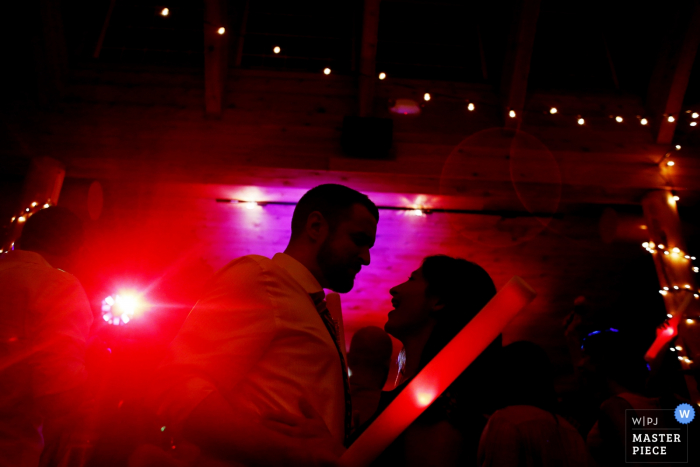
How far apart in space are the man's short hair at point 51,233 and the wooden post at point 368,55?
287 cm

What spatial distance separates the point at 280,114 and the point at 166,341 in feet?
8.66

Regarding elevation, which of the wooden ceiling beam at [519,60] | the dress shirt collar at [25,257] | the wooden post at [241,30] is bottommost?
the dress shirt collar at [25,257]

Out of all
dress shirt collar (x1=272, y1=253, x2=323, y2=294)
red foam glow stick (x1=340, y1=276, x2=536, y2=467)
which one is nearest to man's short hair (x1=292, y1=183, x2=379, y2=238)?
dress shirt collar (x1=272, y1=253, x2=323, y2=294)

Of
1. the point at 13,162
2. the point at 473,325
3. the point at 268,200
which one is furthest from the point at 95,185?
the point at 473,325

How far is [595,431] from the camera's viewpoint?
2506mm

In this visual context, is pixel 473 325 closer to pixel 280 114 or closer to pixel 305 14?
pixel 280 114

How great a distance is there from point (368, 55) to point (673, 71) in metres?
2.91

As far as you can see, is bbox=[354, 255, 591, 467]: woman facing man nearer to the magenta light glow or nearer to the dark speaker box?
the dark speaker box

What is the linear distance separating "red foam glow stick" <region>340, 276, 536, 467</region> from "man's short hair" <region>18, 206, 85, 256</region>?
5.86 feet

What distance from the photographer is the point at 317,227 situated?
147cm

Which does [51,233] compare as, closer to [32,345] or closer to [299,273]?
[32,345]

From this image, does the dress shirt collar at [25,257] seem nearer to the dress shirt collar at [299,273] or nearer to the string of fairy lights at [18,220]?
the dress shirt collar at [299,273]

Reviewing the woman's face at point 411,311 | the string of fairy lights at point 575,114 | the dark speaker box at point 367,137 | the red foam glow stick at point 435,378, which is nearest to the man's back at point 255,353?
the red foam glow stick at point 435,378

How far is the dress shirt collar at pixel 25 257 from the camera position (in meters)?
1.73
